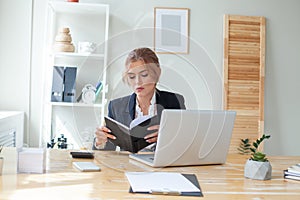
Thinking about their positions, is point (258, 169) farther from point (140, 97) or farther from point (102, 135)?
point (102, 135)

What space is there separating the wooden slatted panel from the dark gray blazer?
194 centimetres

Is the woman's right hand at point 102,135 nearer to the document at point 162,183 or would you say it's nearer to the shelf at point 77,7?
the document at point 162,183

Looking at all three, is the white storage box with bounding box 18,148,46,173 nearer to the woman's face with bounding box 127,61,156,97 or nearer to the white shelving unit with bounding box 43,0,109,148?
the woman's face with bounding box 127,61,156,97

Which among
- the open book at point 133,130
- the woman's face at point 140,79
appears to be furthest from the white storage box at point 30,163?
the woman's face at point 140,79

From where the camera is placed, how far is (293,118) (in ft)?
13.5

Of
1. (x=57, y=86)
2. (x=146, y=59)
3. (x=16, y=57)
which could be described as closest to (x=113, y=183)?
(x=146, y=59)

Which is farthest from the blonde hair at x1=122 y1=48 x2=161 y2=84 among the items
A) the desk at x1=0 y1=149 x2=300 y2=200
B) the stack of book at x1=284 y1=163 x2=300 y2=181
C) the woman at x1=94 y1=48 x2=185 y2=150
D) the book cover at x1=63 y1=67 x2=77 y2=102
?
the book cover at x1=63 y1=67 x2=77 y2=102

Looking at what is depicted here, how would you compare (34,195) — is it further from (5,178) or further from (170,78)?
(170,78)

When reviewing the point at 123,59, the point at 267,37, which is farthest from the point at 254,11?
the point at 123,59

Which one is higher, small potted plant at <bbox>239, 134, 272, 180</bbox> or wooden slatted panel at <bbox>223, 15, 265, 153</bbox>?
wooden slatted panel at <bbox>223, 15, 265, 153</bbox>

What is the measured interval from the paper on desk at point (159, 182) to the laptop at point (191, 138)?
0.17m

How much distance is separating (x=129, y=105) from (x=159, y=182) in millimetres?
599

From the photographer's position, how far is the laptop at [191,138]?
5.70 feet

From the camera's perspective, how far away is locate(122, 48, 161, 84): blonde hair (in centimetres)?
194
